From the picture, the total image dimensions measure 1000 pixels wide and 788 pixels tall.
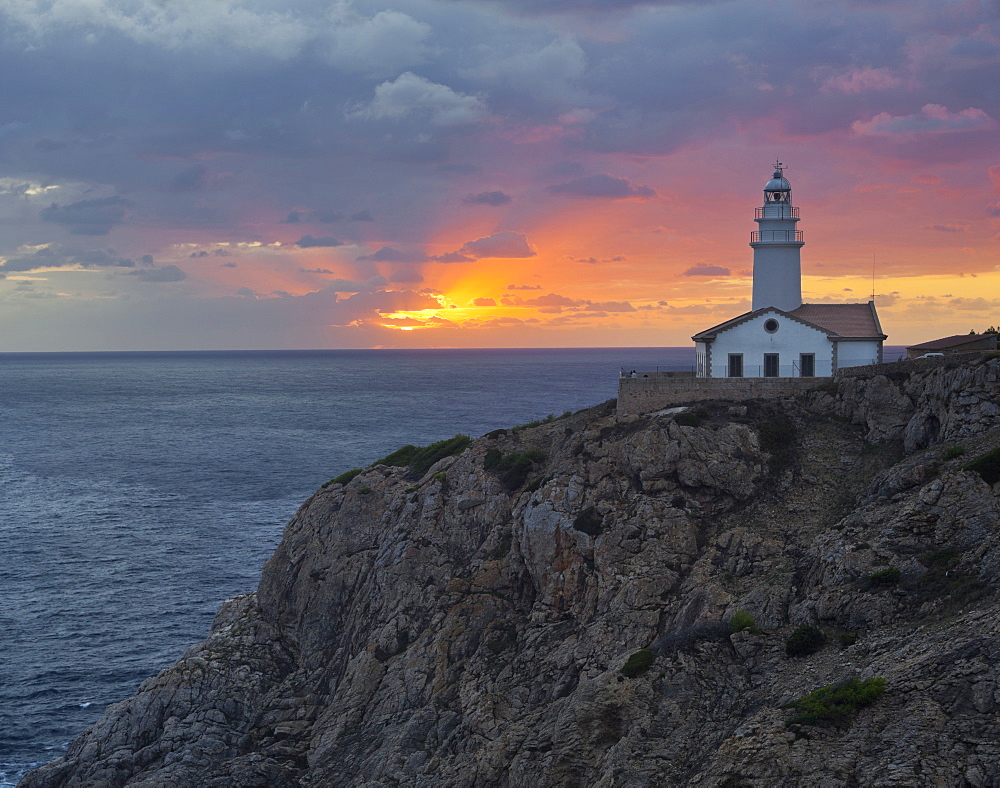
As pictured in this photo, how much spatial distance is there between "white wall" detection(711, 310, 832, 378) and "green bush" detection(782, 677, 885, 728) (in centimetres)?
Result: 2718

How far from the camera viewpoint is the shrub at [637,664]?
102 ft

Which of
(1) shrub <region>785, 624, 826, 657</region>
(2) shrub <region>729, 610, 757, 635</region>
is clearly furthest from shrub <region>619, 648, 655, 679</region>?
(1) shrub <region>785, 624, 826, 657</region>

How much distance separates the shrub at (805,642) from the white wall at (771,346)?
22.7 meters

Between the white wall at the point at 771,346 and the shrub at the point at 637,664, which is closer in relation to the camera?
the shrub at the point at 637,664

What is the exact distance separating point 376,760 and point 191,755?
32.8 feet

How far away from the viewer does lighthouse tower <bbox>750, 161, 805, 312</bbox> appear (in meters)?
54.3

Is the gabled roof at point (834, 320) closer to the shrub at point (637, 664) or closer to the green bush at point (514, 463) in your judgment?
the green bush at point (514, 463)

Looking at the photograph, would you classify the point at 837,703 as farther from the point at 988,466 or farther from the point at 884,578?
the point at 988,466

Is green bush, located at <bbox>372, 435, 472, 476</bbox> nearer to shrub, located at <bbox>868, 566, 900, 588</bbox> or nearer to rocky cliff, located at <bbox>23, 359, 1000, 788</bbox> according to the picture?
rocky cliff, located at <bbox>23, 359, 1000, 788</bbox>

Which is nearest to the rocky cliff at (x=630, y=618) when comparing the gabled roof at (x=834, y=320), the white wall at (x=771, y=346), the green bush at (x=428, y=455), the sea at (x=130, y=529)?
the green bush at (x=428, y=455)

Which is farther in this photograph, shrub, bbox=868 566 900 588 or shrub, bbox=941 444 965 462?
shrub, bbox=941 444 965 462

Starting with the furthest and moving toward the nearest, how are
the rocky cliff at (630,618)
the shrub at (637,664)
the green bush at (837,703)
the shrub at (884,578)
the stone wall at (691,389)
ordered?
1. the stone wall at (691,389)
2. the shrub at (637,664)
3. the shrub at (884,578)
4. the rocky cliff at (630,618)
5. the green bush at (837,703)

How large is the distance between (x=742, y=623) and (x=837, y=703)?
7.44 meters

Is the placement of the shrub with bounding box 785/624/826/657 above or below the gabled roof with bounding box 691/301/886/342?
below
